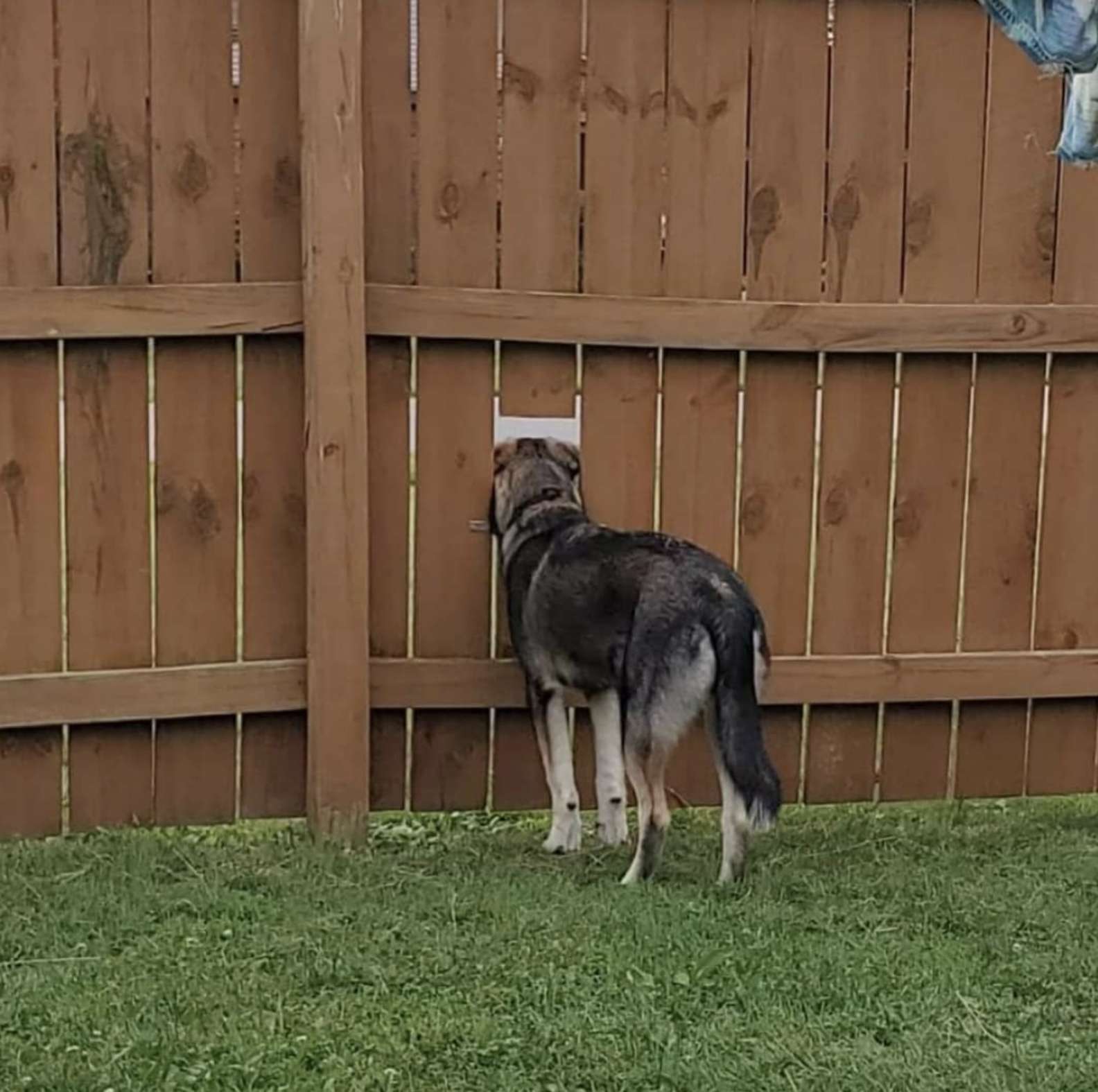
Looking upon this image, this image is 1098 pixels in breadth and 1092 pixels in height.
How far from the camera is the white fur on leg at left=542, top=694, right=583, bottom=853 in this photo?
190 inches

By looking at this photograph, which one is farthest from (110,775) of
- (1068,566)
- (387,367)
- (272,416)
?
(1068,566)

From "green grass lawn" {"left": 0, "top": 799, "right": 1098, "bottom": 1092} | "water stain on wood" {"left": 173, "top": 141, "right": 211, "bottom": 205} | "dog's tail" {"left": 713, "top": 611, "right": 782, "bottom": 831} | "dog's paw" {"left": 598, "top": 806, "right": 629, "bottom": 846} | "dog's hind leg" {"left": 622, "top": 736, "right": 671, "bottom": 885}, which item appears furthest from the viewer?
"dog's paw" {"left": 598, "top": 806, "right": 629, "bottom": 846}

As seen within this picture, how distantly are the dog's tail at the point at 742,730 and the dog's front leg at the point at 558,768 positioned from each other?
0.70 metres

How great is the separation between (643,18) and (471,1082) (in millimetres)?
3055

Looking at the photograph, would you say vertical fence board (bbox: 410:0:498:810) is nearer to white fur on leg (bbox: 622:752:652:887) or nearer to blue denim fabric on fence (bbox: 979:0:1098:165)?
white fur on leg (bbox: 622:752:652:887)

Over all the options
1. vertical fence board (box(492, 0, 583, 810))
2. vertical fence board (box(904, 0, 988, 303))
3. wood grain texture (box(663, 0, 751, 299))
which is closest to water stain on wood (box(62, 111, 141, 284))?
vertical fence board (box(492, 0, 583, 810))

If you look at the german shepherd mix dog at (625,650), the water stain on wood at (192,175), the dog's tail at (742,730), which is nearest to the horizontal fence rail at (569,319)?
the water stain on wood at (192,175)

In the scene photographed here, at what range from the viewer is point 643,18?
4.76 m

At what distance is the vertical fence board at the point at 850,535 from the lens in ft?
16.5

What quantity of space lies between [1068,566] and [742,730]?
1569 mm

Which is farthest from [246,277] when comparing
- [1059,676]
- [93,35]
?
[1059,676]

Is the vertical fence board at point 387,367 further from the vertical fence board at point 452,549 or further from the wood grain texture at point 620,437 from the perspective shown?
the wood grain texture at point 620,437

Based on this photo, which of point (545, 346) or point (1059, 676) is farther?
point (1059, 676)

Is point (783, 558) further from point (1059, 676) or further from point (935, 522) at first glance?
point (1059, 676)
